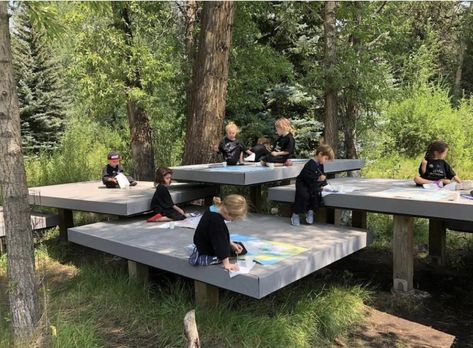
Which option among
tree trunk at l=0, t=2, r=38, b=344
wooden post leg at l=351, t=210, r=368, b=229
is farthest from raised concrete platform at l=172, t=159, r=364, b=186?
tree trunk at l=0, t=2, r=38, b=344

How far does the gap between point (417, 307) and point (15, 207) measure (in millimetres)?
4708

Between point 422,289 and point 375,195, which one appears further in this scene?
point 422,289

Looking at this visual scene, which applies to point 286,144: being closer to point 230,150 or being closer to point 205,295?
point 230,150

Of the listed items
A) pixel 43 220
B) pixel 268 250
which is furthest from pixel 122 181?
pixel 268 250

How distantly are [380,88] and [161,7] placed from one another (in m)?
5.55

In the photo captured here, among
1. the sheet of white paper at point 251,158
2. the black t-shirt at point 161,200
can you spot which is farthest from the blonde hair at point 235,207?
the sheet of white paper at point 251,158

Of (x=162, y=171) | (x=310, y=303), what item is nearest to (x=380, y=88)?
(x=162, y=171)

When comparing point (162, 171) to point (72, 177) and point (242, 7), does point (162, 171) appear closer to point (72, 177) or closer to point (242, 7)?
point (242, 7)

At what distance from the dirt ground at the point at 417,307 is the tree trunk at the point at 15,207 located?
3.11 meters

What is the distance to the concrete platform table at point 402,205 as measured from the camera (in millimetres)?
5206

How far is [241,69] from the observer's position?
11125 mm

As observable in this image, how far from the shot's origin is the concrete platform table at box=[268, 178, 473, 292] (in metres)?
5.21

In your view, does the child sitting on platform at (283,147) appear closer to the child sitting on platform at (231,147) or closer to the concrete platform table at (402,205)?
the child sitting on platform at (231,147)

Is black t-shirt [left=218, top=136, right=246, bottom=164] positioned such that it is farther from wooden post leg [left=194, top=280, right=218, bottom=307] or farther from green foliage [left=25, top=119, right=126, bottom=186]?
green foliage [left=25, top=119, right=126, bottom=186]
